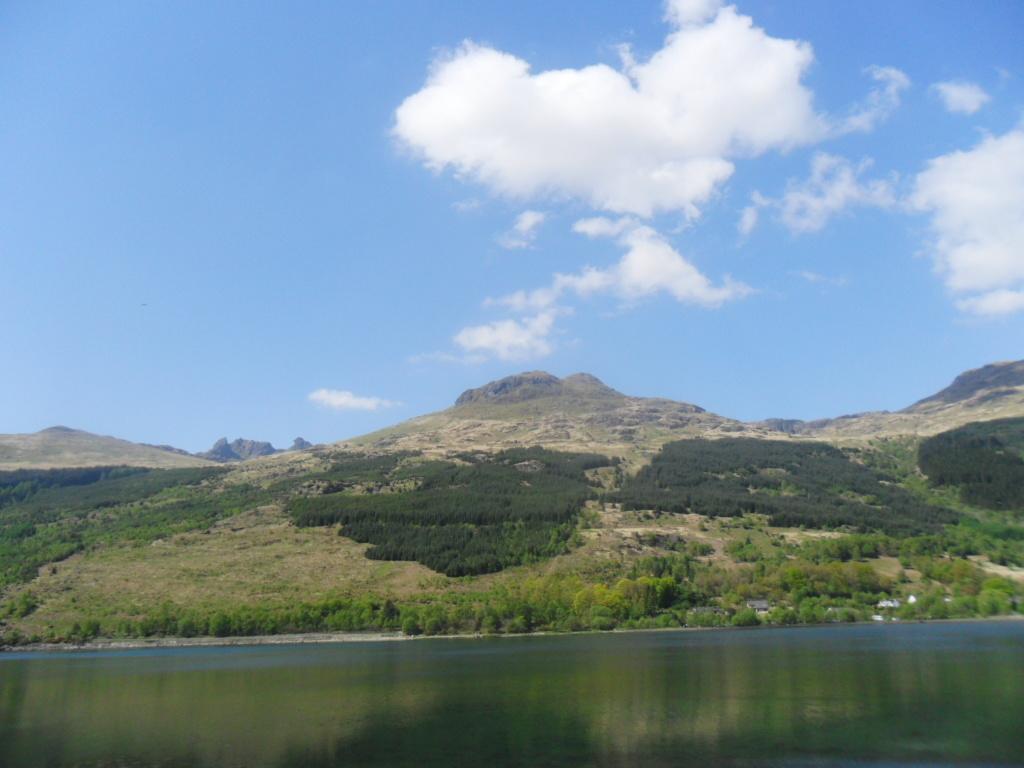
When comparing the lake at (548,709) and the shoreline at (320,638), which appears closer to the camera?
the lake at (548,709)

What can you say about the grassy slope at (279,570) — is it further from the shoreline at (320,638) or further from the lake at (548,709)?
the lake at (548,709)

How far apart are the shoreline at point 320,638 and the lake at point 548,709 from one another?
38049 millimetres

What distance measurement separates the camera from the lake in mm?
38094

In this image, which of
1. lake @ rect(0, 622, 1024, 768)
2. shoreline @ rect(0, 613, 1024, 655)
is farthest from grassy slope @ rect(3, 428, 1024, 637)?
lake @ rect(0, 622, 1024, 768)

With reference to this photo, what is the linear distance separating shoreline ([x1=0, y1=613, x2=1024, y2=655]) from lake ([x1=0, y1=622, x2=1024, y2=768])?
38049 millimetres

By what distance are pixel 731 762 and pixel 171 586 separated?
145 m

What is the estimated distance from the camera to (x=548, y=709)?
50688 millimetres

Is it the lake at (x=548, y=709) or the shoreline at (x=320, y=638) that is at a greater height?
the lake at (x=548, y=709)

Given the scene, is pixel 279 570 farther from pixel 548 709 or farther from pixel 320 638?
pixel 548 709

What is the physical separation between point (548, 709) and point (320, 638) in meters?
96.9

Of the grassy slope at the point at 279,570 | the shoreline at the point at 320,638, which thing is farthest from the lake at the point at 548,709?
the grassy slope at the point at 279,570

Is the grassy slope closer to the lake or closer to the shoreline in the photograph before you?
the shoreline

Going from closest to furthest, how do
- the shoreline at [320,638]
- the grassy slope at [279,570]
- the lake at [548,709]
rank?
1. the lake at [548,709]
2. the shoreline at [320,638]
3. the grassy slope at [279,570]

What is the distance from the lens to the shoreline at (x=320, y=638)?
130750 millimetres
